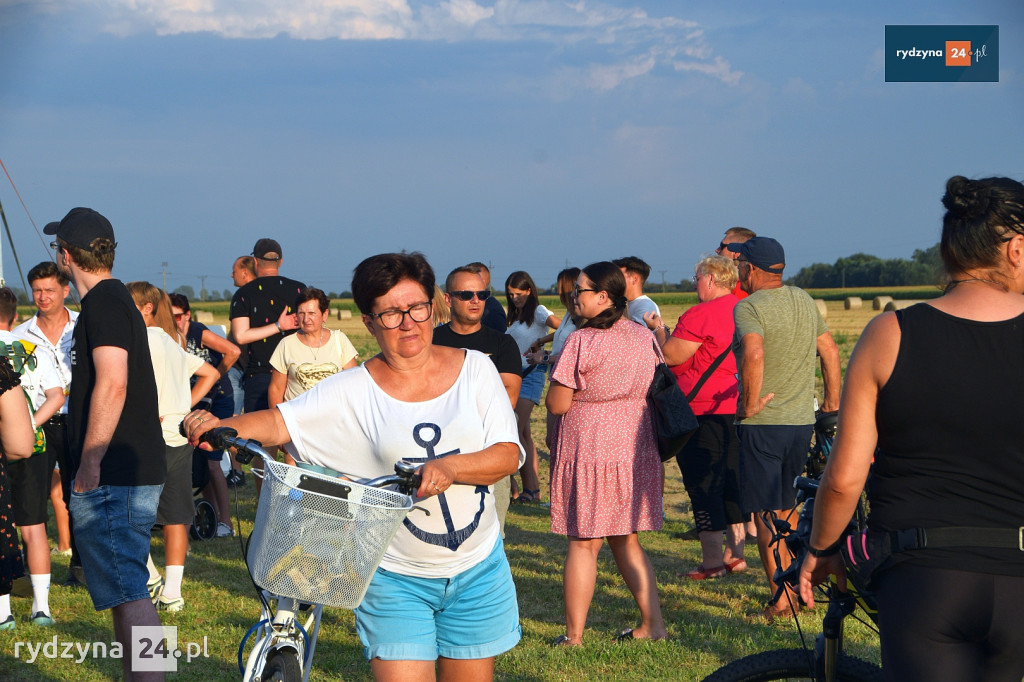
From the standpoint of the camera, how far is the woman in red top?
653 centimetres

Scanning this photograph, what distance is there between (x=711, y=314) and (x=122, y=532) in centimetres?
410

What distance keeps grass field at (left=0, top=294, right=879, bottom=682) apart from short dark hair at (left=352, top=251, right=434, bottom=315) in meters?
2.71

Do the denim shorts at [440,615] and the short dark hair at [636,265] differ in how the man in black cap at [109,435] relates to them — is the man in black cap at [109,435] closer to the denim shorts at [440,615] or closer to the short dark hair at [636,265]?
the denim shorts at [440,615]

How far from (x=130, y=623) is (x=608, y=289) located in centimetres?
286

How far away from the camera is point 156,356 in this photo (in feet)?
19.2

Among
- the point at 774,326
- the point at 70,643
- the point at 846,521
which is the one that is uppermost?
the point at 774,326

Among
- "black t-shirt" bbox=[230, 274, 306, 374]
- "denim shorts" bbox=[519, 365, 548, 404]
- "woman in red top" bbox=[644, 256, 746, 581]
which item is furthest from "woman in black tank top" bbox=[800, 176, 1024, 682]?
"denim shorts" bbox=[519, 365, 548, 404]

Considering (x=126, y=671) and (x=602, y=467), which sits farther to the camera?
(x=602, y=467)

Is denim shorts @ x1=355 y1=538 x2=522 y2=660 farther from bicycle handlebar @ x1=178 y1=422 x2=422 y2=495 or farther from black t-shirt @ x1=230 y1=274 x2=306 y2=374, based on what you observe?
black t-shirt @ x1=230 y1=274 x2=306 y2=374

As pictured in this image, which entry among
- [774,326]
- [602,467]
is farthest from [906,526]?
[774,326]

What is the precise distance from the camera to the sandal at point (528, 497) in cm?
956

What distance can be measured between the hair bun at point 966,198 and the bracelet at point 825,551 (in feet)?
2.92

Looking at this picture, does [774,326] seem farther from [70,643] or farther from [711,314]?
[70,643]

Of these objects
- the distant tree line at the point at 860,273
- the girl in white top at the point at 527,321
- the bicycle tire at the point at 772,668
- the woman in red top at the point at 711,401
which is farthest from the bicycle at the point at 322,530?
the distant tree line at the point at 860,273
